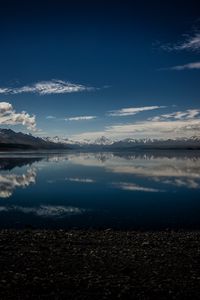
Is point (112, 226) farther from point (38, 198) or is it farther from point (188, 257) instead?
point (38, 198)

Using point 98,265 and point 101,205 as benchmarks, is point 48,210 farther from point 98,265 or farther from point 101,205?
point 98,265

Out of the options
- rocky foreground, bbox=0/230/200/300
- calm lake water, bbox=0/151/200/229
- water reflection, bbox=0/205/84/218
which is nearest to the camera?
rocky foreground, bbox=0/230/200/300

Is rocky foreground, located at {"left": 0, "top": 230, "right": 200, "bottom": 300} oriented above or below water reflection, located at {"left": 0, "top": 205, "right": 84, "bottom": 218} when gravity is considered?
above

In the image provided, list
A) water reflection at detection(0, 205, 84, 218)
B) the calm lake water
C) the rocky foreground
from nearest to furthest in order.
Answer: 1. the rocky foreground
2. the calm lake water
3. water reflection at detection(0, 205, 84, 218)

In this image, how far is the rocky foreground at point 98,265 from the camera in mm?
14609

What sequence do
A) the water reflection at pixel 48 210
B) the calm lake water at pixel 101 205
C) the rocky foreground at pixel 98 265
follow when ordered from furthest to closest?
1. the water reflection at pixel 48 210
2. the calm lake water at pixel 101 205
3. the rocky foreground at pixel 98 265

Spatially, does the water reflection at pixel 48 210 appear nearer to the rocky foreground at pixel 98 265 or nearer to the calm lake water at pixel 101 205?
Result: the calm lake water at pixel 101 205

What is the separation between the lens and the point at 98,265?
17.7m

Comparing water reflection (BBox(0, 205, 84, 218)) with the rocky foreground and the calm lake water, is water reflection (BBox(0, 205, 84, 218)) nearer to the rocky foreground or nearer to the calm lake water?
the calm lake water

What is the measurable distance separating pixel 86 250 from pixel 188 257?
5.45m

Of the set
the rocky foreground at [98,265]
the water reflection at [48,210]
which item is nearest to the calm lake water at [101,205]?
the water reflection at [48,210]

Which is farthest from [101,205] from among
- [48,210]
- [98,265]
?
[98,265]

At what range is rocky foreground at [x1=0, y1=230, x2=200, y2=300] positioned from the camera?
575 inches

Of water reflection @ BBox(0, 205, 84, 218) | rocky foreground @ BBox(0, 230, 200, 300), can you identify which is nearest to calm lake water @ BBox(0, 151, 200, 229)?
water reflection @ BBox(0, 205, 84, 218)
